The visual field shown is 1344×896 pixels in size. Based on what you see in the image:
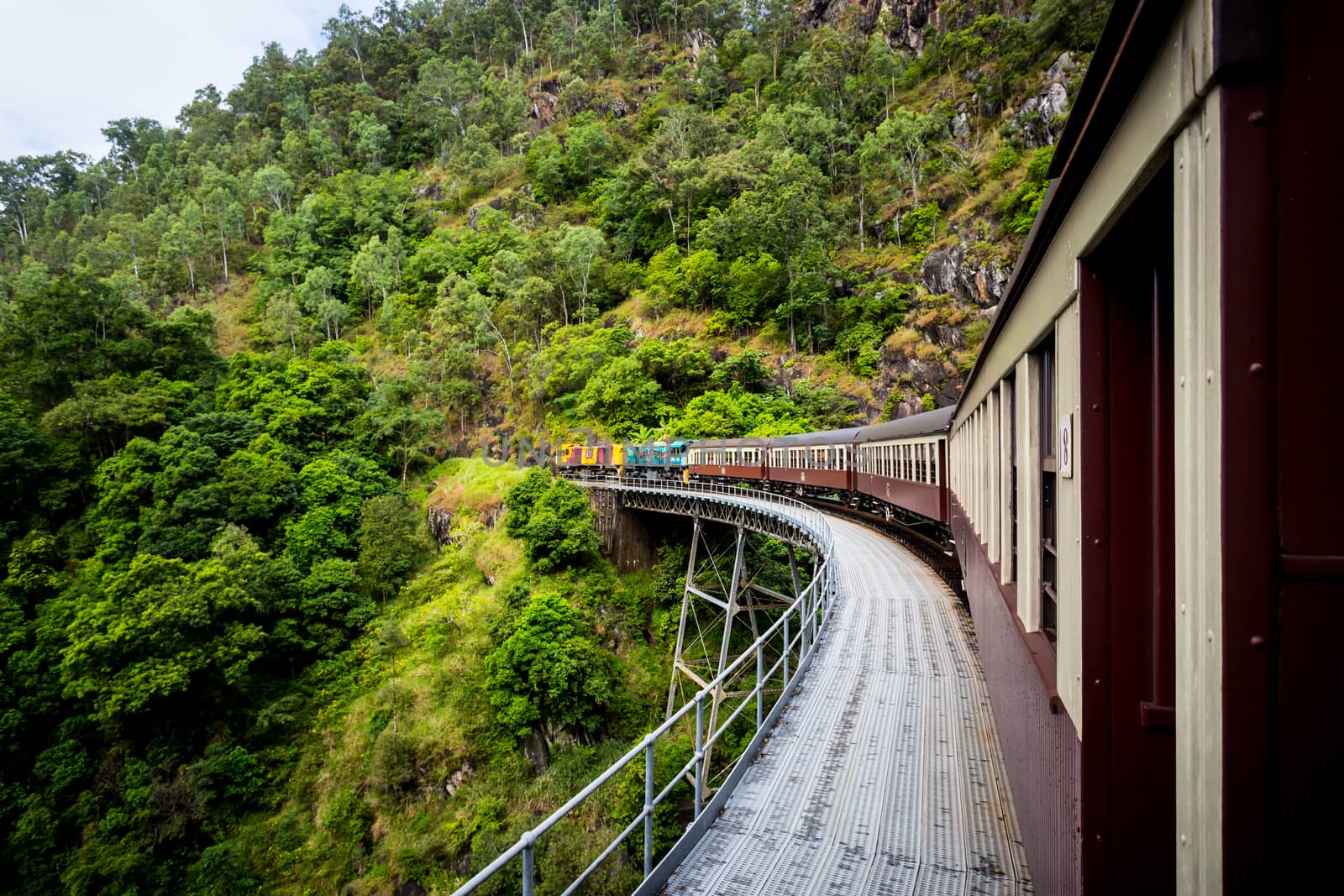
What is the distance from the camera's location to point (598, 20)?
72.6 meters

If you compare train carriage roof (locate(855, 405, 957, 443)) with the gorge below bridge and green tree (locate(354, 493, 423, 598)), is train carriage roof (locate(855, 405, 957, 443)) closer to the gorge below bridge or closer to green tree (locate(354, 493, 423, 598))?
the gorge below bridge

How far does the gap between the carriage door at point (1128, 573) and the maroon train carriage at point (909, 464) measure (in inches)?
283

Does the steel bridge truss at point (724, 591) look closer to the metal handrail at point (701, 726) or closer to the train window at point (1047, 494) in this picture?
the metal handrail at point (701, 726)

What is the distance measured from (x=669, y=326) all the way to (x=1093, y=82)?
123 ft

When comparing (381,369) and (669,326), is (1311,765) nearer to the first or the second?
(669,326)

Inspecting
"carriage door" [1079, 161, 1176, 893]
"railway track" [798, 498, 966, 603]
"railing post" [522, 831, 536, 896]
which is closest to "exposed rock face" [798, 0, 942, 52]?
"railway track" [798, 498, 966, 603]

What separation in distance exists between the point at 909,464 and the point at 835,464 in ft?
19.9

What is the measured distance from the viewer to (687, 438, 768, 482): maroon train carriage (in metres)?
22.6

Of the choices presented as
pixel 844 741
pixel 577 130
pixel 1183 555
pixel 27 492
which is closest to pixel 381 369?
pixel 27 492

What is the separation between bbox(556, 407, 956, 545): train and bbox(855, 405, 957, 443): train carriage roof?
0.07 feet

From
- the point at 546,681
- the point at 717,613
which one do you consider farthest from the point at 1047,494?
the point at 717,613

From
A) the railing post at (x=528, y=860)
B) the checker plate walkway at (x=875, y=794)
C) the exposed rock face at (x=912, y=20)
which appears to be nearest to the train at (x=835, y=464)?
the checker plate walkway at (x=875, y=794)

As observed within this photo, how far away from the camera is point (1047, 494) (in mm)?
2865

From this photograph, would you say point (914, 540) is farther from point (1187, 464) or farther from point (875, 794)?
point (1187, 464)
